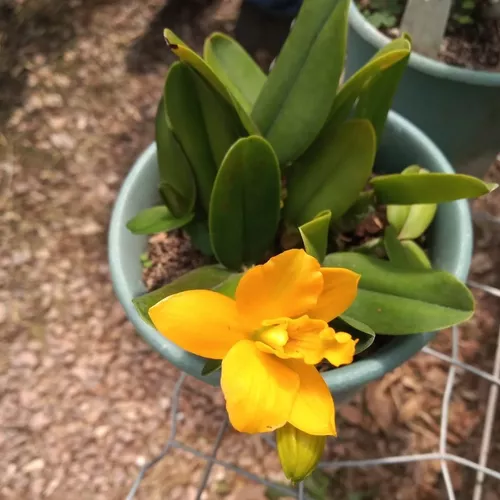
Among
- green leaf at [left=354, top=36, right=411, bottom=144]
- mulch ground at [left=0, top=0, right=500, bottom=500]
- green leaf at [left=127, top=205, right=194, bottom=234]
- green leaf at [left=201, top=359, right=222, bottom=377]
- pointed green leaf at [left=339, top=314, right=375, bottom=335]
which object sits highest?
green leaf at [left=354, top=36, right=411, bottom=144]

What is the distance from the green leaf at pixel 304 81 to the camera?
0.48 m

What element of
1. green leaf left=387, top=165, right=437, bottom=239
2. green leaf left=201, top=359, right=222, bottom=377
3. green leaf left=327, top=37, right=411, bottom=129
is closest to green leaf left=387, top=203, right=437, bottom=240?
green leaf left=387, top=165, right=437, bottom=239

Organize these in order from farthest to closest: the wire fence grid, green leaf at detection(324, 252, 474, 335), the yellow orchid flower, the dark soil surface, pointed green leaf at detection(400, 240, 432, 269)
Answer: the dark soil surface → the wire fence grid → pointed green leaf at detection(400, 240, 432, 269) → green leaf at detection(324, 252, 474, 335) → the yellow orchid flower

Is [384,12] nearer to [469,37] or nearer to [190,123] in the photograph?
[469,37]

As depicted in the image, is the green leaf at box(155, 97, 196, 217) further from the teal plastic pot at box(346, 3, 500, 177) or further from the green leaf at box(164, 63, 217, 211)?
the teal plastic pot at box(346, 3, 500, 177)

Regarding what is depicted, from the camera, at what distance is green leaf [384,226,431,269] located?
554 mm

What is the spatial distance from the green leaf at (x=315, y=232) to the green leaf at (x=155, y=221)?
138 millimetres

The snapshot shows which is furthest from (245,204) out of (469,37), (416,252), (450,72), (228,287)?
(469,37)

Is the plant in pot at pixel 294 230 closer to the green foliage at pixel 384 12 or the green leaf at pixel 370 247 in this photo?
the green leaf at pixel 370 247

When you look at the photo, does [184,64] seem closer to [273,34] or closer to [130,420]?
[130,420]

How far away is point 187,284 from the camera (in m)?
0.50

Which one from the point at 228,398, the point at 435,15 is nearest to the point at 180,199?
the point at 228,398

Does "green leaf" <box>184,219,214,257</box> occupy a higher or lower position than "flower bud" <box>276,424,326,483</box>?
lower

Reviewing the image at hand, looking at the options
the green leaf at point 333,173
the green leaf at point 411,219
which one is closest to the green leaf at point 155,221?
the green leaf at point 333,173
